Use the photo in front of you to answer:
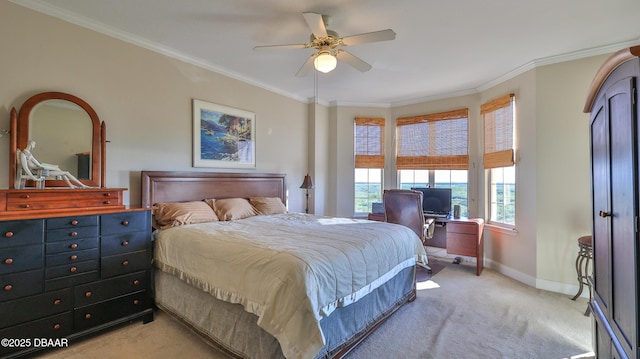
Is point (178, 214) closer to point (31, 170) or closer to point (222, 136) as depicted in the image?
point (31, 170)

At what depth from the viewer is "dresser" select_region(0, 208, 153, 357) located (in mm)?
1870

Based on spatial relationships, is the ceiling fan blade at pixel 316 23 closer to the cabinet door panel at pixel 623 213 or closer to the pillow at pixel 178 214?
the cabinet door panel at pixel 623 213

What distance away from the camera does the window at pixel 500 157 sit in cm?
378

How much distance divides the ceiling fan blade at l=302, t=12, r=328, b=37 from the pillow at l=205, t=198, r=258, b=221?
217 cm

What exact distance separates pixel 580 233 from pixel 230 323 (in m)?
3.78

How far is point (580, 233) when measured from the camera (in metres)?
3.13

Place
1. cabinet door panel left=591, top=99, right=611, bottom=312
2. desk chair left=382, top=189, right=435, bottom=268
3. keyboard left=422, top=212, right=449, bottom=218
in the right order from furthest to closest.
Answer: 1. keyboard left=422, top=212, right=449, bottom=218
2. desk chair left=382, top=189, right=435, bottom=268
3. cabinet door panel left=591, top=99, right=611, bottom=312

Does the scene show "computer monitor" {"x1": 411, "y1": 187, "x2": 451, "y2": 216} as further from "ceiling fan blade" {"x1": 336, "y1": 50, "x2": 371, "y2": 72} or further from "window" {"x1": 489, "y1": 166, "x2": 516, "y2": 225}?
"ceiling fan blade" {"x1": 336, "y1": 50, "x2": 371, "y2": 72}

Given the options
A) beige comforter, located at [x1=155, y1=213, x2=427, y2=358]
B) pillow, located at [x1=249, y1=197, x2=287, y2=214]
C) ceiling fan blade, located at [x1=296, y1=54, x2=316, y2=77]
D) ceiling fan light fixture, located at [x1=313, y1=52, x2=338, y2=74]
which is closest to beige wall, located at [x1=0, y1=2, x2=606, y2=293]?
pillow, located at [x1=249, y1=197, x2=287, y2=214]

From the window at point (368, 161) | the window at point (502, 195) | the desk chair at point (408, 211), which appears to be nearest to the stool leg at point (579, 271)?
the window at point (502, 195)

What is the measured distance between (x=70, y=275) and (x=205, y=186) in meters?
1.60

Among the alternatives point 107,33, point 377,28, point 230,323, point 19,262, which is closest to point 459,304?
point 230,323

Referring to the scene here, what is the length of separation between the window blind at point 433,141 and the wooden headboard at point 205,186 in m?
2.33

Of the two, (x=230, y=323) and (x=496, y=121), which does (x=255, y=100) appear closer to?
(x=230, y=323)
